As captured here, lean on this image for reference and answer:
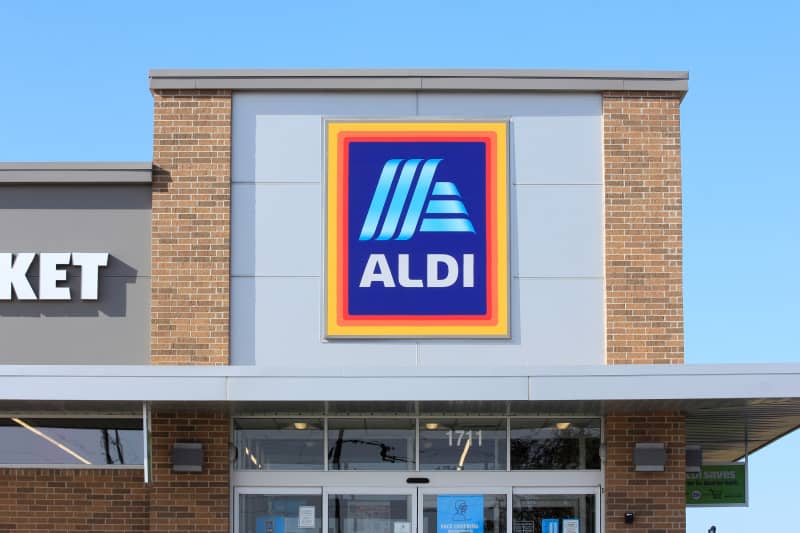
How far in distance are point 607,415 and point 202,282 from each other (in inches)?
207

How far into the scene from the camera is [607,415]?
15.6 meters

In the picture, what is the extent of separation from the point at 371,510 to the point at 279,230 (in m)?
3.65

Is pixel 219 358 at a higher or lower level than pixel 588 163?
lower

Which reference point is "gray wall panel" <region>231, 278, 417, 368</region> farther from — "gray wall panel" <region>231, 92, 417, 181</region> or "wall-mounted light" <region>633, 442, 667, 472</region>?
"wall-mounted light" <region>633, 442, 667, 472</region>

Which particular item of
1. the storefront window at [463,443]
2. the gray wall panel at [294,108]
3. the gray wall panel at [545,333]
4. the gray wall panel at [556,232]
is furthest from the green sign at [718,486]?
the gray wall panel at [294,108]

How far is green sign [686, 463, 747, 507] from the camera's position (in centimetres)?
1858

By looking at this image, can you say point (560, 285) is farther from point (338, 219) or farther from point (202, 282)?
point (202, 282)

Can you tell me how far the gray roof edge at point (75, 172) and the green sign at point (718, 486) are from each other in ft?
29.5

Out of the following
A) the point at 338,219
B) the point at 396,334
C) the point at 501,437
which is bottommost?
the point at 501,437

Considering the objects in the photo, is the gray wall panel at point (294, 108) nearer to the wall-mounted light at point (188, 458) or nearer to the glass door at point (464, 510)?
the wall-mounted light at point (188, 458)

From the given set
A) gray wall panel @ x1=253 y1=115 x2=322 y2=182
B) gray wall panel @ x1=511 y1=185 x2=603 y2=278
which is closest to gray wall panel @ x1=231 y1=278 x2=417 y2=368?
gray wall panel @ x1=253 y1=115 x2=322 y2=182

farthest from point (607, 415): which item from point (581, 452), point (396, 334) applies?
point (396, 334)

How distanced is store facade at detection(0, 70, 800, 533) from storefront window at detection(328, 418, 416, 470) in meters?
0.03

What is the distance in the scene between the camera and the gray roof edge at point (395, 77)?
16.1 m
